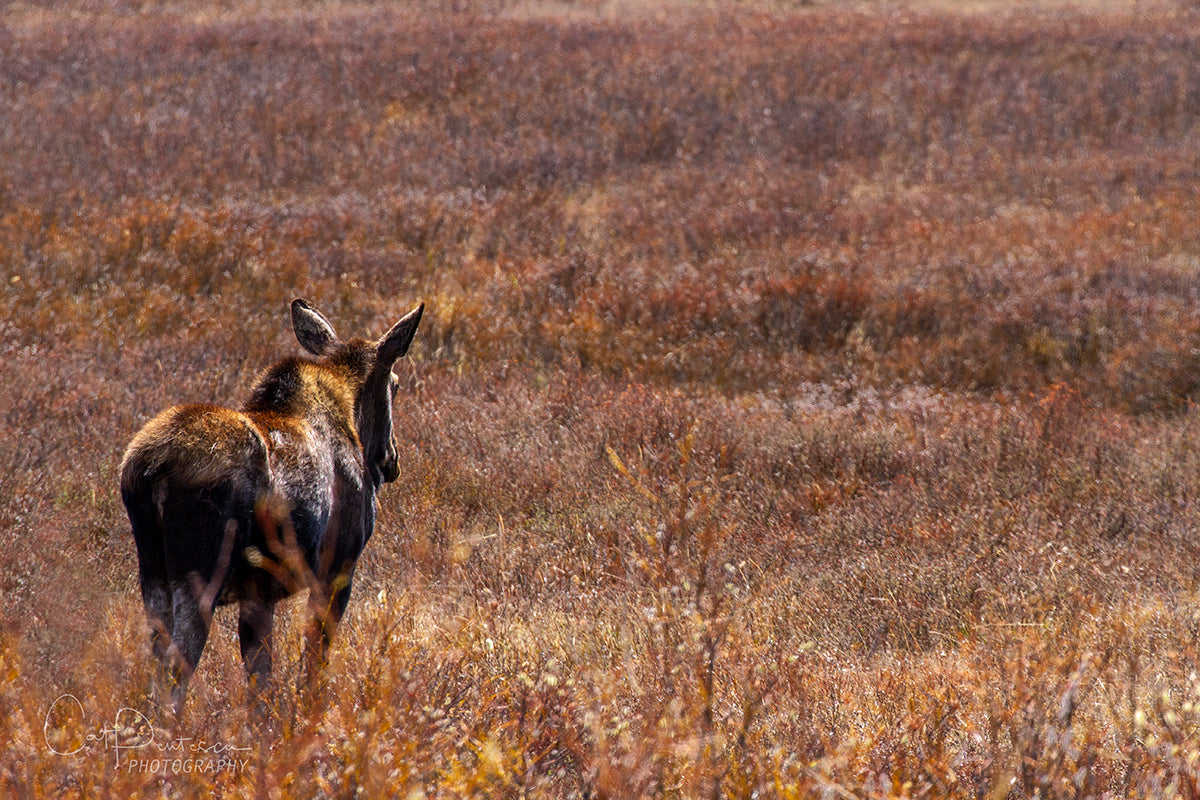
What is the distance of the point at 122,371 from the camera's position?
28.0ft

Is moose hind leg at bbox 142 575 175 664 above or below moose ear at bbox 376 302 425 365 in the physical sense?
below

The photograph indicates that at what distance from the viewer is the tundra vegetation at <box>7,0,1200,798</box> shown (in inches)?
120

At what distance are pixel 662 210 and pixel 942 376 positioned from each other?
5.75 metres

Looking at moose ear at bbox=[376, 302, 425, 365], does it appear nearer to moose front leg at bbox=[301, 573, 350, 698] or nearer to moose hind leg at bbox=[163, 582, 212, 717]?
moose front leg at bbox=[301, 573, 350, 698]

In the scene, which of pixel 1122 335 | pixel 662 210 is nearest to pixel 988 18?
pixel 662 210

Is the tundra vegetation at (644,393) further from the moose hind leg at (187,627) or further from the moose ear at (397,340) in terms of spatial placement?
the moose ear at (397,340)

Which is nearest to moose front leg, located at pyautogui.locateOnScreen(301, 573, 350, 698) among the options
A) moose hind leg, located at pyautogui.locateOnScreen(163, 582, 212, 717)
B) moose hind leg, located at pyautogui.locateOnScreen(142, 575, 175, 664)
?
moose hind leg, located at pyautogui.locateOnScreen(163, 582, 212, 717)

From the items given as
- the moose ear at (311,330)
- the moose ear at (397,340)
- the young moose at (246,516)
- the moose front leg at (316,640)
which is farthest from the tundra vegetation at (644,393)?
the moose ear at (311,330)

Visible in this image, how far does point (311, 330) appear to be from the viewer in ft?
16.1

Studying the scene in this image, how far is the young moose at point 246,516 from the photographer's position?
325 cm

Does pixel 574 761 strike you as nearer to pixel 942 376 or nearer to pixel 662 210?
pixel 942 376

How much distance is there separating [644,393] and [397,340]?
3.99m

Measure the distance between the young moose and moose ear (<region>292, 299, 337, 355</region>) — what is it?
63 centimetres

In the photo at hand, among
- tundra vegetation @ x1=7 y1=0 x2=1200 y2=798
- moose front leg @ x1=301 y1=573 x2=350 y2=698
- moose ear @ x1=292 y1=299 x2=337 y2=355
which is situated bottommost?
tundra vegetation @ x1=7 y1=0 x2=1200 y2=798
